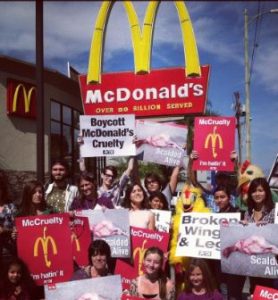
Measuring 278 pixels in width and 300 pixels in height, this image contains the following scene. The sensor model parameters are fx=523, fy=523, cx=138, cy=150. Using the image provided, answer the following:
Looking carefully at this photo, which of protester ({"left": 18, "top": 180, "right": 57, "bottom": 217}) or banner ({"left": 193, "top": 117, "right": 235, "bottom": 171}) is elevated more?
banner ({"left": 193, "top": 117, "right": 235, "bottom": 171})

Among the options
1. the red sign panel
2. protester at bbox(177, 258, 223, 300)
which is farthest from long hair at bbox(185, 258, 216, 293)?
the red sign panel

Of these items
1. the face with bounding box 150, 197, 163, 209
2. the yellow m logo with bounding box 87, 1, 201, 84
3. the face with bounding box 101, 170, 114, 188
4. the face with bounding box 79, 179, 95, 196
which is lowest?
the face with bounding box 150, 197, 163, 209

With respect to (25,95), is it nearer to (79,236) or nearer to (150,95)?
(150,95)

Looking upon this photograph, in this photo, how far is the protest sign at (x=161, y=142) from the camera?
691 centimetres

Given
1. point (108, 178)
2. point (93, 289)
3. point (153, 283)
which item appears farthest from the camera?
point (108, 178)

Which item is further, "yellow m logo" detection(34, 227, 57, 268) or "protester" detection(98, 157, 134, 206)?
"protester" detection(98, 157, 134, 206)

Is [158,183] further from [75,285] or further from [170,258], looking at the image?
[75,285]

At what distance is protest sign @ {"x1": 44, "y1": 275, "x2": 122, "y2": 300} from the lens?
4609mm

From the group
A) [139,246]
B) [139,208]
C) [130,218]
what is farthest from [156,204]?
[139,246]

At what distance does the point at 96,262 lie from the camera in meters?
4.94

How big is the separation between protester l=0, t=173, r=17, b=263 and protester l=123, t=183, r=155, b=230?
126 centimetres

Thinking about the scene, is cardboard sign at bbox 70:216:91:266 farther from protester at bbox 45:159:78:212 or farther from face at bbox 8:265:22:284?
face at bbox 8:265:22:284

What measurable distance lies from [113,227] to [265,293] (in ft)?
5.75

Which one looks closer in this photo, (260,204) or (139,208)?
(260,204)
